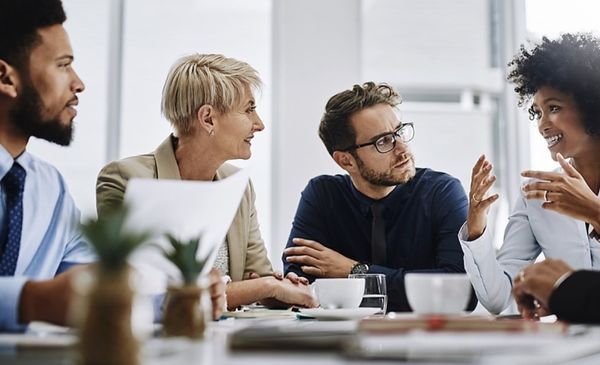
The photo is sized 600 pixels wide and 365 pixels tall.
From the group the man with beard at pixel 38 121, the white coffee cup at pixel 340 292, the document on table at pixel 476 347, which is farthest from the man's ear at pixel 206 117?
the document on table at pixel 476 347

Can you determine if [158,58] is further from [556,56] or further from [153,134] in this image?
[556,56]

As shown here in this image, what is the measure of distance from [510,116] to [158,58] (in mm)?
2037

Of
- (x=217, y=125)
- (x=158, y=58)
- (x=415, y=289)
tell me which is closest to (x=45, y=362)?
(x=415, y=289)

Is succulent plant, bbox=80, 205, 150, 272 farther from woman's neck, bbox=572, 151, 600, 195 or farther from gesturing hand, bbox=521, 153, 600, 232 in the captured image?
woman's neck, bbox=572, 151, 600, 195

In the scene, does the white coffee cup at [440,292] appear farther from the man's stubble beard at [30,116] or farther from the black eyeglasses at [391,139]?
the black eyeglasses at [391,139]

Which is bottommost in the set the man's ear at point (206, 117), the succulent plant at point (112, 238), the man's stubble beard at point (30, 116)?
the succulent plant at point (112, 238)

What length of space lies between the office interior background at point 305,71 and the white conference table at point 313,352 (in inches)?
106

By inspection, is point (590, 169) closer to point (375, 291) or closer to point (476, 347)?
point (375, 291)

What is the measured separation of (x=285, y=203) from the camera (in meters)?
3.54

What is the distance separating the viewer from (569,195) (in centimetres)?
180

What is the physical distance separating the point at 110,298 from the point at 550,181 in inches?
59.4

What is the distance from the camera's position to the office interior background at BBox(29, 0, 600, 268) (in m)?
3.57

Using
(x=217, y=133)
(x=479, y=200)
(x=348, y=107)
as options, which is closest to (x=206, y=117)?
(x=217, y=133)

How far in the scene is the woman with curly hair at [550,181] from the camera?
196cm
